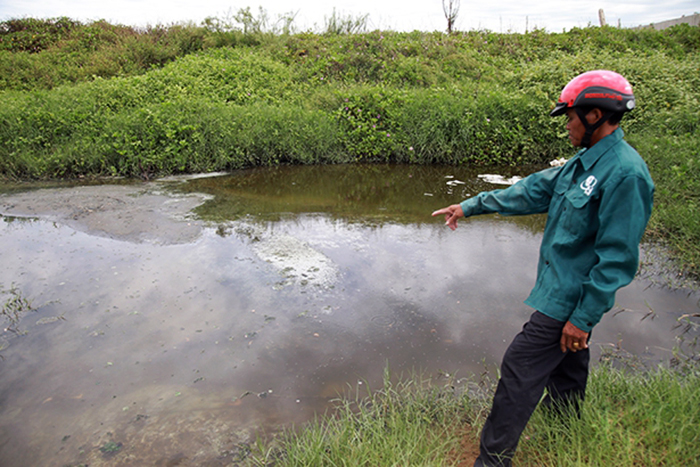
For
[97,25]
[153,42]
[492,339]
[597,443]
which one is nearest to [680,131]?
[492,339]

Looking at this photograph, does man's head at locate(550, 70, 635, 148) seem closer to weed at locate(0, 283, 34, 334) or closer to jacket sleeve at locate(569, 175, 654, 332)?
jacket sleeve at locate(569, 175, 654, 332)

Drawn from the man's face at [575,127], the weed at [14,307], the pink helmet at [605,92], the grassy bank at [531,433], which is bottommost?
the grassy bank at [531,433]

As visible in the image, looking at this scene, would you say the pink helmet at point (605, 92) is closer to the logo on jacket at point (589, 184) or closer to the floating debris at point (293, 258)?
the logo on jacket at point (589, 184)

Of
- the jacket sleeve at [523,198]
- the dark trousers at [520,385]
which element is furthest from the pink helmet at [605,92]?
the dark trousers at [520,385]

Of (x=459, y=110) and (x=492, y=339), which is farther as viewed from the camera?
(x=459, y=110)

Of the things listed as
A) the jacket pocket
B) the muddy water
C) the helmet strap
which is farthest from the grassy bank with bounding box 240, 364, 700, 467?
the helmet strap

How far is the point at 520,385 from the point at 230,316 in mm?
2441

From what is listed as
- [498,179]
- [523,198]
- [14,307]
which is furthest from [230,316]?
[498,179]

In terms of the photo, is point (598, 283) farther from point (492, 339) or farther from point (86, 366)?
point (86, 366)

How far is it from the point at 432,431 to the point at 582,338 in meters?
0.99

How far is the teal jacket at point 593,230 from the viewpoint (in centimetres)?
183

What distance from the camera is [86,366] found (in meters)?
3.19

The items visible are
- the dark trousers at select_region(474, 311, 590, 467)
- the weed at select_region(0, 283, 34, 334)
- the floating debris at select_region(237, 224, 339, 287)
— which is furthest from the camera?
the floating debris at select_region(237, 224, 339, 287)

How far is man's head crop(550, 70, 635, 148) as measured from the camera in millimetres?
1928
